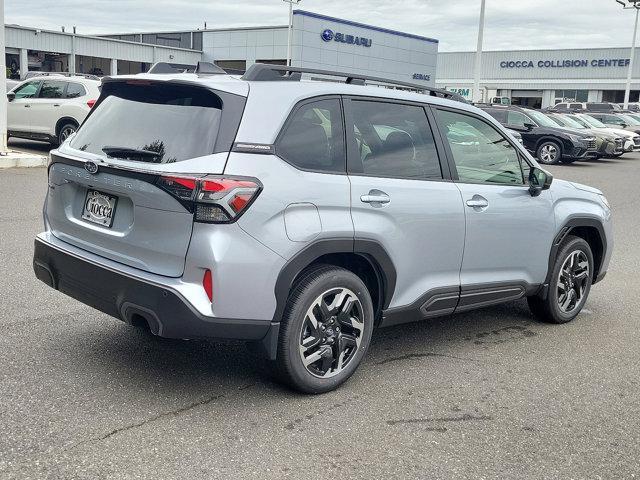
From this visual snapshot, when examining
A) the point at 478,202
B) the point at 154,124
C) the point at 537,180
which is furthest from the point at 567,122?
the point at 154,124

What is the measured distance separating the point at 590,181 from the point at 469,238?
1450 centimetres

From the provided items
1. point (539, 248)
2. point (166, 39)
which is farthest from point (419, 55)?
point (539, 248)

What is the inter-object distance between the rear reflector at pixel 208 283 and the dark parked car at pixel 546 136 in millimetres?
19592

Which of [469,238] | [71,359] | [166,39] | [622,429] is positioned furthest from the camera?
[166,39]

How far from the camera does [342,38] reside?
5319 centimetres

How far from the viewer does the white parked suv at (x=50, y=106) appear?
1598cm

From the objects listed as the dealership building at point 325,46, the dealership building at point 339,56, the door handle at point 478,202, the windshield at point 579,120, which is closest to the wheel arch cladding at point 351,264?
the door handle at point 478,202

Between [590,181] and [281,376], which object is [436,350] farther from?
[590,181]

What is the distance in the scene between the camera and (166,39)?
2562 inches

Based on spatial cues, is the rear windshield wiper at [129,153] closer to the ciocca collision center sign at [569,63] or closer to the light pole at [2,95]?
the light pole at [2,95]

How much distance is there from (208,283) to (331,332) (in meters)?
0.87

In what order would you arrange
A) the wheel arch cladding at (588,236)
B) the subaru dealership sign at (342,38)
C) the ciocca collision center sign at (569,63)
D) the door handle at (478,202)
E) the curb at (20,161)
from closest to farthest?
the door handle at (478,202) → the wheel arch cladding at (588,236) → the curb at (20,161) → the subaru dealership sign at (342,38) → the ciocca collision center sign at (569,63)

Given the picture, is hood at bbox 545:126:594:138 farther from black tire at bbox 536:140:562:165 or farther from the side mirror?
the side mirror

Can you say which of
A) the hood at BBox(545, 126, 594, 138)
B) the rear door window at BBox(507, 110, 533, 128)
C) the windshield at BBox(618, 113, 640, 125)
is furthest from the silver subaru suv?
the windshield at BBox(618, 113, 640, 125)
